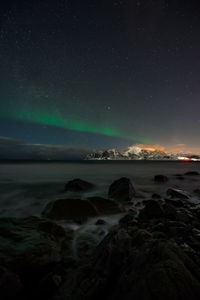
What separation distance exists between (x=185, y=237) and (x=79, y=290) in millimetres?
2785

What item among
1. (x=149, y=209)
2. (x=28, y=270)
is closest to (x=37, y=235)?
(x=28, y=270)

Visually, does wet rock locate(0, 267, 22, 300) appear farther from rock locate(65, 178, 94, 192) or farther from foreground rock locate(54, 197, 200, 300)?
rock locate(65, 178, 94, 192)

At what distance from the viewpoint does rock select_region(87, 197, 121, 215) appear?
6.26 metres

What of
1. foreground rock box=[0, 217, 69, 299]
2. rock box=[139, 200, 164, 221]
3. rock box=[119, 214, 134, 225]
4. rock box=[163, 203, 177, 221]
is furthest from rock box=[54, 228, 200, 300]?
rock box=[163, 203, 177, 221]

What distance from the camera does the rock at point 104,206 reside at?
626 centimetres

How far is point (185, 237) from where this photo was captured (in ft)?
11.1

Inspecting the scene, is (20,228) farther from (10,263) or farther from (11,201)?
(11,201)

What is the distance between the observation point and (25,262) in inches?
100

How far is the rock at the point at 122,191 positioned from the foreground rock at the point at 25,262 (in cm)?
544

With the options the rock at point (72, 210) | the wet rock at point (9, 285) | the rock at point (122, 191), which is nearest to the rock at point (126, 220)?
the rock at point (72, 210)

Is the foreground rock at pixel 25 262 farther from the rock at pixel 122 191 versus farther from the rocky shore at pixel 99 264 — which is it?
the rock at pixel 122 191

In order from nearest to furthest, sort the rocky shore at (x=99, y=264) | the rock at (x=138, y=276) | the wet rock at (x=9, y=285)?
the rock at (x=138, y=276) < the rocky shore at (x=99, y=264) < the wet rock at (x=9, y=285)

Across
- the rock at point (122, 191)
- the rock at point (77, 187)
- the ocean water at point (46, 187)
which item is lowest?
the ocean water at point (46, 187)

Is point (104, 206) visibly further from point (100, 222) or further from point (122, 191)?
point (122, 191)
